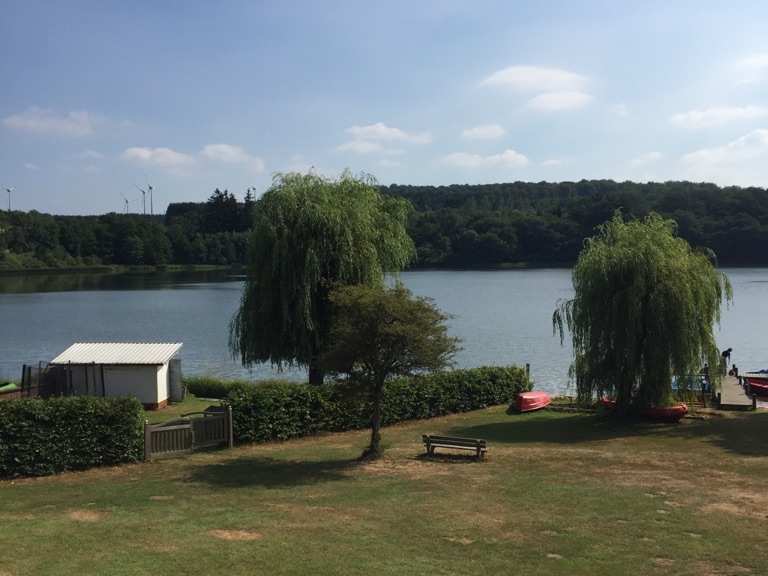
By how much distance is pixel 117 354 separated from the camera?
2998 centimetres

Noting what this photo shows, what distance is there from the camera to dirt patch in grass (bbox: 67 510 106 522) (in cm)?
1290

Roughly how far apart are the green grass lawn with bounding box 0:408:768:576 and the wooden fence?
540 millimetres

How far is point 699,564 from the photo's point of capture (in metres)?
10.5

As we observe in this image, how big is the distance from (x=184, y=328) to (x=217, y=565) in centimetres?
5215

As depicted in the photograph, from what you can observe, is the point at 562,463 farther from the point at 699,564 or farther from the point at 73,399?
the point at 73,399

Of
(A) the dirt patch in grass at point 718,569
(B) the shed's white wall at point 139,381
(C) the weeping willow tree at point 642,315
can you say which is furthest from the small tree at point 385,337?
(B) the shed's white wall at point 139,381

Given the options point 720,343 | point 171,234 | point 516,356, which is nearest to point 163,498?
point 516,356

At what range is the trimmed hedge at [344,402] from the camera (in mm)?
21375

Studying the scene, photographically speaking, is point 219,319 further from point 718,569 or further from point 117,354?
point 718,569

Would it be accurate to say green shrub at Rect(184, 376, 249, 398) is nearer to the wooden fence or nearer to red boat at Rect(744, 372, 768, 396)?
the wooden fence

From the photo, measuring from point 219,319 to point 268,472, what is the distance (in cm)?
5017

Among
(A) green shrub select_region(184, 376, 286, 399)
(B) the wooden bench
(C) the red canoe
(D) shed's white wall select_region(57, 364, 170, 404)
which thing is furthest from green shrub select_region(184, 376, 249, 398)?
(C) the red canoe

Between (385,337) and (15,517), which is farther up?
(385,337)

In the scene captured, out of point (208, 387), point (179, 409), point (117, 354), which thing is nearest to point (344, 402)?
point (179, 409)
